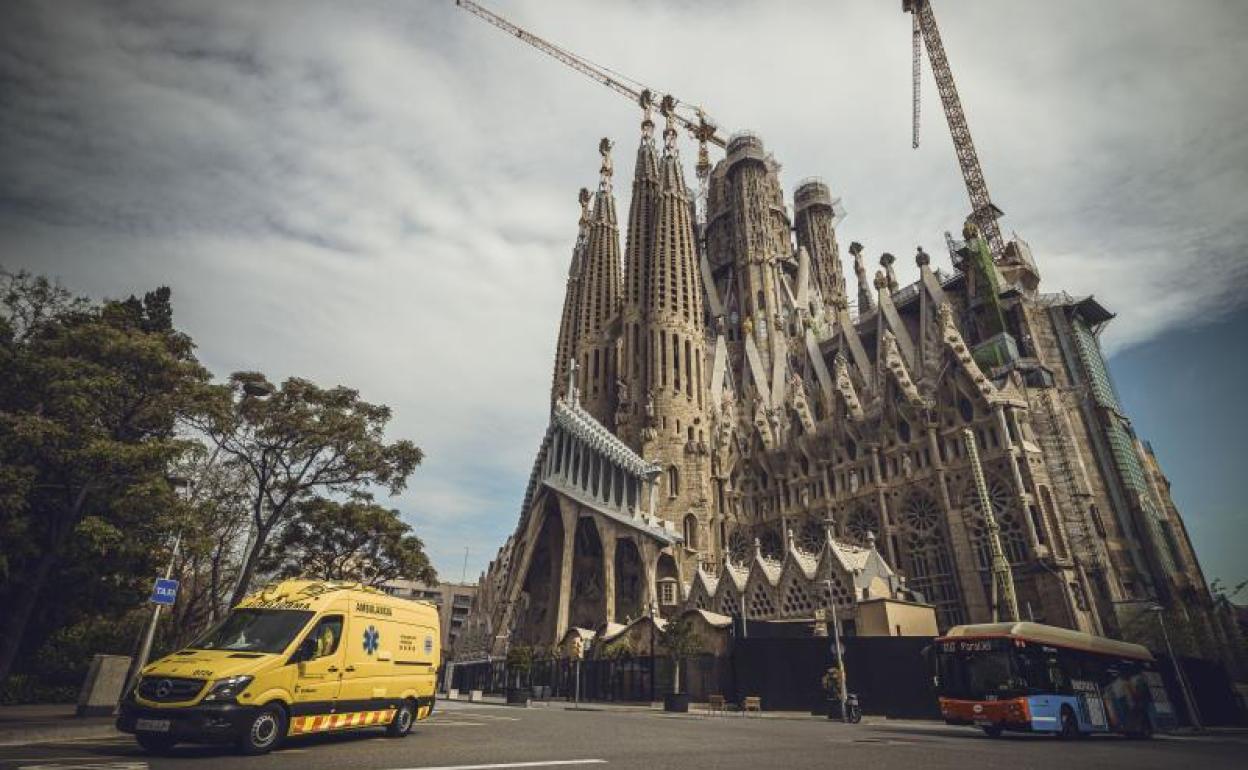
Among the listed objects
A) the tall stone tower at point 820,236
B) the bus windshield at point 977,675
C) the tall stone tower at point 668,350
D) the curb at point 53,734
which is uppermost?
the tall stone tower at point 820,236

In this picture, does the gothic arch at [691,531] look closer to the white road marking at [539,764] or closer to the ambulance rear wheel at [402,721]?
the ambulance rear wheel at [402,721]

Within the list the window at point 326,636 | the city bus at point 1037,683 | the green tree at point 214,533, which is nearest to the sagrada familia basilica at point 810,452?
the city bus at point 1037,683

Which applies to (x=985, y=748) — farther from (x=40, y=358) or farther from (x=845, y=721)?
(x=40, y=358)

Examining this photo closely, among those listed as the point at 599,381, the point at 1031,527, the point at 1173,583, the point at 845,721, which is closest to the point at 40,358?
the point at 845,721

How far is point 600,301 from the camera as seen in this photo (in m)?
63.5

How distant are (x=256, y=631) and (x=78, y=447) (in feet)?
34.3

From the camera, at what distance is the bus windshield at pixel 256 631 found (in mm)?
8086

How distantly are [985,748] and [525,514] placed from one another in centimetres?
4476

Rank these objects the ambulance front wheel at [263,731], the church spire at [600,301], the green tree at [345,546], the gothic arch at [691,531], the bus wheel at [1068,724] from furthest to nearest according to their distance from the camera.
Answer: the church spire at [600,301] < the gothic arch at [691,531] < the green tree at [345,546] < the bus wheel at [1068,724] < the ambulance front wheel at [263,731]

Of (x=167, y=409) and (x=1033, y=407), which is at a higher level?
(x=1033, y=407)

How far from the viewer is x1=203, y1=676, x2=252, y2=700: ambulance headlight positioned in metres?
7.05

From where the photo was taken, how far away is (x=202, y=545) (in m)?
15.3

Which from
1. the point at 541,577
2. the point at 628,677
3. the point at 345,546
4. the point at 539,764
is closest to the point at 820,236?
the point at 541,577

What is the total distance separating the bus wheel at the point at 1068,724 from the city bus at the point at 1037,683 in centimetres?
2
